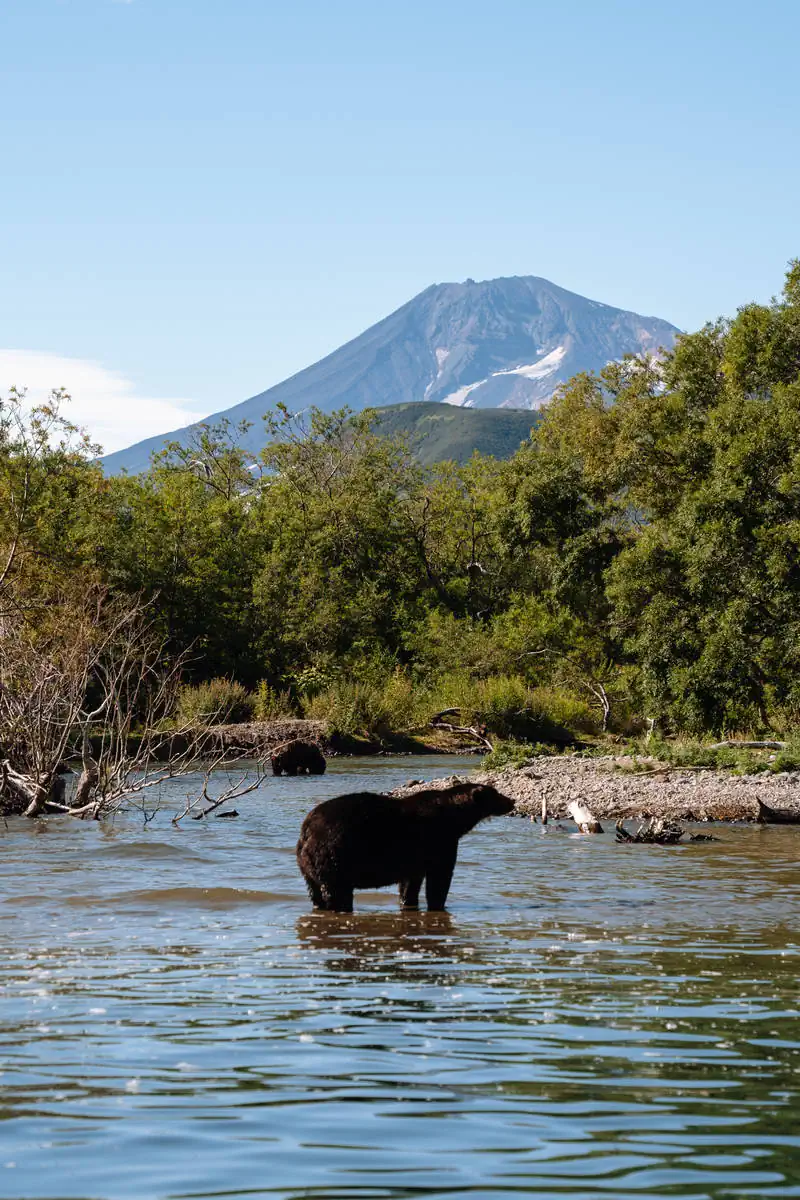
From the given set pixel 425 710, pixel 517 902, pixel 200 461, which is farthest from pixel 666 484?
pixel 200 461

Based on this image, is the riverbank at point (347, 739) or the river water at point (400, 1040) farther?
the riverbank at point (347, 739)

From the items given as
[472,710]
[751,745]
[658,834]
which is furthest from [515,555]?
[658,834]

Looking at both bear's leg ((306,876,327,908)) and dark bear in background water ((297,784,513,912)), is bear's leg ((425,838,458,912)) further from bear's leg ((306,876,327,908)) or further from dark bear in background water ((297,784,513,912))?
bear's leg ((306,876,327,908))

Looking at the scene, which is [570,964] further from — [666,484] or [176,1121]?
[666,484]

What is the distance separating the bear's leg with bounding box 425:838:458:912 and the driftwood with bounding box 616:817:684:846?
7284 millimetres

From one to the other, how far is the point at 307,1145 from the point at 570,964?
5.32 meters

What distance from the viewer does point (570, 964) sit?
11.0 meters

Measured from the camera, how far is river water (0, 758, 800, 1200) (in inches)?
223

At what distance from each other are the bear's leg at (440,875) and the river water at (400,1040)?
26 cm

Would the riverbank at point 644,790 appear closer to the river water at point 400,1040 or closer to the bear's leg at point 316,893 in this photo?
the river water at point 400,1040

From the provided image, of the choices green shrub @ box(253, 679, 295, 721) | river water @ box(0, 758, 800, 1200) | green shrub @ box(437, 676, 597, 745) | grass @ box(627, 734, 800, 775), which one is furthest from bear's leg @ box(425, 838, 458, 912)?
green shrub @ box(253, 679, 295, 721)

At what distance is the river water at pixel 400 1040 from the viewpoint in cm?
565

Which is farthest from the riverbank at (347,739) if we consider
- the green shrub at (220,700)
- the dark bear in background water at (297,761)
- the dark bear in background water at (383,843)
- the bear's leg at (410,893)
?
the dark bear in background water at (383,843)

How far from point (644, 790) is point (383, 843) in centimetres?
1402
